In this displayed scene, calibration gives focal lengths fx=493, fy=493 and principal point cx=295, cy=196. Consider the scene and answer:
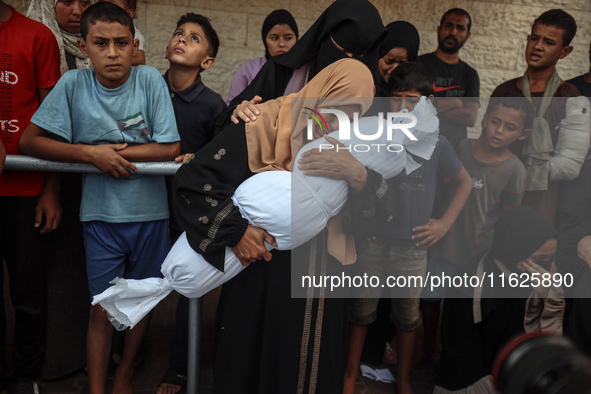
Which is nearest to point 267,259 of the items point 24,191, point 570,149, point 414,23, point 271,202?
point 271,202

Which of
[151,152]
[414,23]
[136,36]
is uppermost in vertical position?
[414,23]

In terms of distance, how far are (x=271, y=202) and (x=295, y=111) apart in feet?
1.19

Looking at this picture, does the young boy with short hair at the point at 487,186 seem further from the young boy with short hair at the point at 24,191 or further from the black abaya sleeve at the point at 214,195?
the young boy with short hair at the point at 24,191

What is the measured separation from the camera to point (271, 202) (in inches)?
66.7

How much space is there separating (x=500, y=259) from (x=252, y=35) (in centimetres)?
332

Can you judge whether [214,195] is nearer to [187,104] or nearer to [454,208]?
[187,104]

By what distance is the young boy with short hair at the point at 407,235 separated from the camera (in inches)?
94.3

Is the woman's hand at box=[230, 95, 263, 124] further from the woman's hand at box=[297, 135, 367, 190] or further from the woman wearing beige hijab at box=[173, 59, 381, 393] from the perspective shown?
the woman's hand at box=[297, 135, 367, 190]

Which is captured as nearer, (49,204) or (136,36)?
(49,204)

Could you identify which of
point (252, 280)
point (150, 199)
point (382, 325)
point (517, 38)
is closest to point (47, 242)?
point (150, 199)

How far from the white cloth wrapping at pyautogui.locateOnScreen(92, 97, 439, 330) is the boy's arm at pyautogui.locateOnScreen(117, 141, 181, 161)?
1.45 ft

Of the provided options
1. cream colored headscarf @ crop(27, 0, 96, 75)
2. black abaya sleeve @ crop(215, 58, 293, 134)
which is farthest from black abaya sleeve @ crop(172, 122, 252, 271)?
cream colored headscarf @ crop(27, 0, 96, 75)

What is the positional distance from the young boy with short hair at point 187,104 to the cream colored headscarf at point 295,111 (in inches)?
28.6

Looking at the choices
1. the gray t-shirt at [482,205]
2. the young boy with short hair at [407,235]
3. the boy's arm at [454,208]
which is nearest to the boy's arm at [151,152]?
the young boy with short hair at [407,235]
